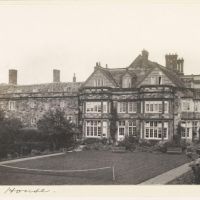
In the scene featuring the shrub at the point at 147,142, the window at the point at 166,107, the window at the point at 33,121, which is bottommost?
the shrub at the point at 147,142

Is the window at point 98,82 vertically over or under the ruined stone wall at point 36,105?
over

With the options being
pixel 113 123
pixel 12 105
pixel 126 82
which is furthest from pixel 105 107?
pixel 12 105

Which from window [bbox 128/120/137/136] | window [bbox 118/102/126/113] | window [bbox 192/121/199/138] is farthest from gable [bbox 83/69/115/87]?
window [bbox 192/121/199/138]

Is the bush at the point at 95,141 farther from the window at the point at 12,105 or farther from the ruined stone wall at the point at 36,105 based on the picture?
the window at the point at 12,105

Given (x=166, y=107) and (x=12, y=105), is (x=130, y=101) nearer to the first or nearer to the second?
(x=166, y=107)

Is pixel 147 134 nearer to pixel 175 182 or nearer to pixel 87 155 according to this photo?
pixel 87 155

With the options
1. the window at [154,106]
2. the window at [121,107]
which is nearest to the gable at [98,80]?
the window at [121,107]
